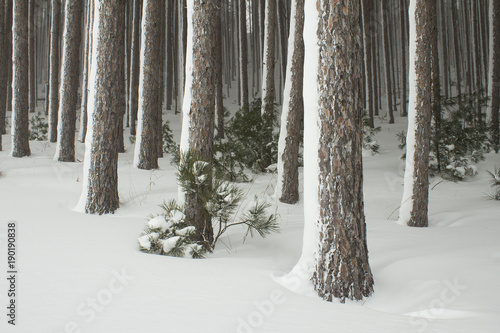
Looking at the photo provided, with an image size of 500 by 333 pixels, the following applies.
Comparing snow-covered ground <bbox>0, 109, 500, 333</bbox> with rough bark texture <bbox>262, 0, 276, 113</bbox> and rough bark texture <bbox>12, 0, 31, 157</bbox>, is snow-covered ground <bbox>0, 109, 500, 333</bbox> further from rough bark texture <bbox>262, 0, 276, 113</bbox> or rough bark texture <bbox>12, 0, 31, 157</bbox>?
rough bark texture <bbox>262, 0, 276, 113</bbox>

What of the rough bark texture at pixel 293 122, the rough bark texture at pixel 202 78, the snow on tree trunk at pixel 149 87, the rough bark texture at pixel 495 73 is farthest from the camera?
the rough bark texture at pixel 495 73

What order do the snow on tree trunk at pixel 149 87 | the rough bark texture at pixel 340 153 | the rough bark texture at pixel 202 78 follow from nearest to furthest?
1. the rough bark texture at pixel 340 153
2. the rough bark texture at pixel 202 78
3. the snow on tree trunk at pixel 149 87

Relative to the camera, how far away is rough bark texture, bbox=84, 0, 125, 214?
17.3 ft

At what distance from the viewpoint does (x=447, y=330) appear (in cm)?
226

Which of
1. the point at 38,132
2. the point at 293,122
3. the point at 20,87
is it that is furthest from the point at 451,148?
the point at 38,132

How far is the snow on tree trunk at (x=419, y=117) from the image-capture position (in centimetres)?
544

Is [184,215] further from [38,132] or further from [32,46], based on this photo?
[32,46]

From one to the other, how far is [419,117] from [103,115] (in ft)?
15.0

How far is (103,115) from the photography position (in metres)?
5.33

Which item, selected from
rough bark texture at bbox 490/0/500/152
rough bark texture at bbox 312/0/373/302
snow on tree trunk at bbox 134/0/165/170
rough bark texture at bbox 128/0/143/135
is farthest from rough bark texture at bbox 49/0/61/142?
rough bark texture at bbox 490/0/500/152

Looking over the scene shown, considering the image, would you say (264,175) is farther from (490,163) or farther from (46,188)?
(490,163)

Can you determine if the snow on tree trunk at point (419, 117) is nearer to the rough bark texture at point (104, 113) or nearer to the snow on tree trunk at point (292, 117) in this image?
the snow on tree trunk at point (292, 117)

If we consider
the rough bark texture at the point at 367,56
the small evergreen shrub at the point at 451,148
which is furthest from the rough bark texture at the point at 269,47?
the rough bark texture at the point at 367,56

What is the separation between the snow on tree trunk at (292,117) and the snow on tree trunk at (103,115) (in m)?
2.83
